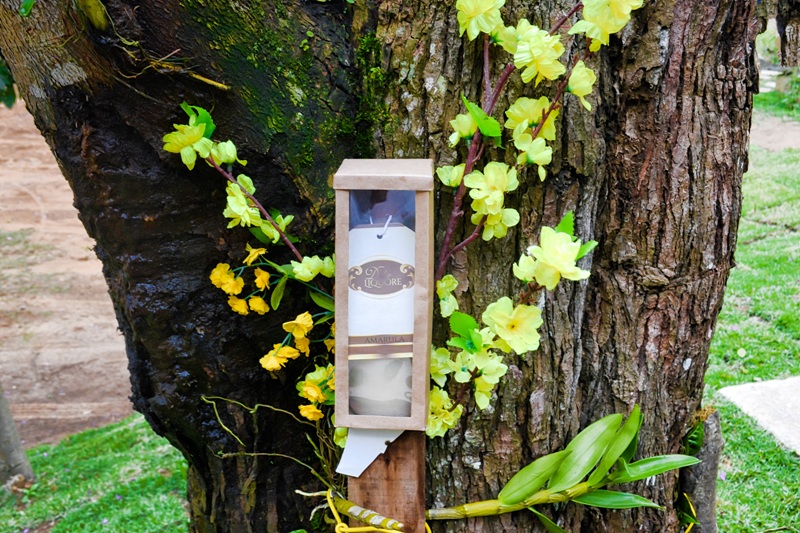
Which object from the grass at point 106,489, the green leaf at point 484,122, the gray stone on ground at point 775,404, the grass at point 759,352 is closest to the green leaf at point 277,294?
the green leaf at point 484,122

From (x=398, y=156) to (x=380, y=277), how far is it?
35 centimetres

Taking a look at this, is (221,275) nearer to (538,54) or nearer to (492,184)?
(492,184)

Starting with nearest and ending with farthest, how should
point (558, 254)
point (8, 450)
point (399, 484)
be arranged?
point (558, 254) → point (399, 484) → point (8, 450)

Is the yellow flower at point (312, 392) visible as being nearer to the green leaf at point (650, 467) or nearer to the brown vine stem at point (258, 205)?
the brown vine stem at point (258, 205)

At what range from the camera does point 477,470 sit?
1.49 meters

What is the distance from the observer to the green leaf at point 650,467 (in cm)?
143

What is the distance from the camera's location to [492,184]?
4.09 feet

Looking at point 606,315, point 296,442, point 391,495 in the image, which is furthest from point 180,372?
point 606,315

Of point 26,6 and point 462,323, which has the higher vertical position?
point 26,6

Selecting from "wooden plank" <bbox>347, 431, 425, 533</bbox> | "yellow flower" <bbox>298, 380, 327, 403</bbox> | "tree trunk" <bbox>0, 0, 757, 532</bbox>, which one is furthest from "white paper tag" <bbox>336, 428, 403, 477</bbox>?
"tree trunk" <bbox>0, 0, 757, 532</bbox>

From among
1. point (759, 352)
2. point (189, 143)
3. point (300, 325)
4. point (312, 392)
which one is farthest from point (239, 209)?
point (759, 352)

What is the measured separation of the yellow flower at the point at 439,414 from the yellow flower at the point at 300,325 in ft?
0.97

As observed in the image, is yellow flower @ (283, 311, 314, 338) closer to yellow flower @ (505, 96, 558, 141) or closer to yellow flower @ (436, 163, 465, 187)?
yellow flower @ (436, 163, 465, 187)

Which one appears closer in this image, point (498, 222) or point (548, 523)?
point (498, 222)
